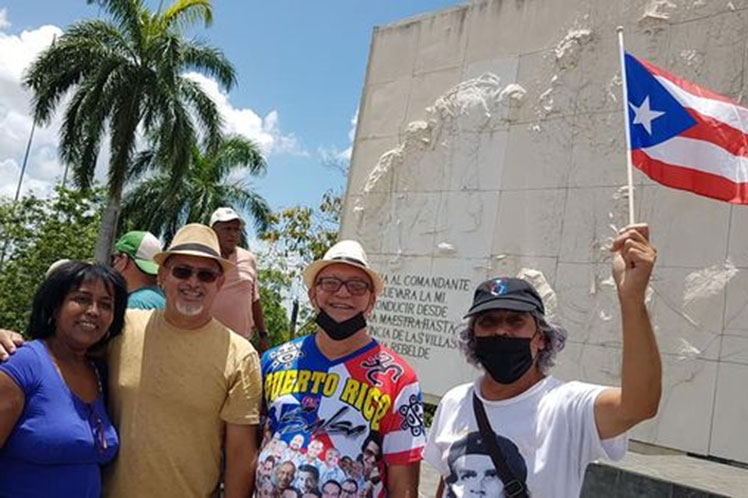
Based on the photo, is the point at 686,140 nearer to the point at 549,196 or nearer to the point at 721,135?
the point at 721,135

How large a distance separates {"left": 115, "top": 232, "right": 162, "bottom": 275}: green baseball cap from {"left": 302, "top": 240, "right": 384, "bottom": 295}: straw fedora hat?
1.01 metres

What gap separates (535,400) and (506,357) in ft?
0.47

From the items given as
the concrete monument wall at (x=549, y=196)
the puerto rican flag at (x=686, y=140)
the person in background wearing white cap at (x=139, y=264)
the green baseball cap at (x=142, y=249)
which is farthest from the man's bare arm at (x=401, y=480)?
the concrete monument wall at (x=549, y=196)

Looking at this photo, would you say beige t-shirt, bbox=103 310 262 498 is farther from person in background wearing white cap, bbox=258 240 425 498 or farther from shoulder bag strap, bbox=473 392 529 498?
shoulder bag strap, bbox=473 392 529 498

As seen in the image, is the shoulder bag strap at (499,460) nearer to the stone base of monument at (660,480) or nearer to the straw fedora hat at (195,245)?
the straw fedora hat at (195,245)

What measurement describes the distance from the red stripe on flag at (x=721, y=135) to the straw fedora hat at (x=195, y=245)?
6.63ft

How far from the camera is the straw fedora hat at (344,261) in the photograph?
2350 mm

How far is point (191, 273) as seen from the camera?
2445mm

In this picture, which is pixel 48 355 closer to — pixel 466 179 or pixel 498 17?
pixel 466 179

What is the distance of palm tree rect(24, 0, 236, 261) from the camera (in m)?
15.6

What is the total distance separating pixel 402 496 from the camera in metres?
2.16

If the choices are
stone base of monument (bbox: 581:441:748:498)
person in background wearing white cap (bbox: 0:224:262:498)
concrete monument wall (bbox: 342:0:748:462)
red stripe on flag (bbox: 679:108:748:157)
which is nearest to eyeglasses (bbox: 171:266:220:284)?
person in background wearing white cap (bbox: 0:224:262:498)

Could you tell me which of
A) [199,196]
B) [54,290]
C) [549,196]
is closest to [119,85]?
[199,196]

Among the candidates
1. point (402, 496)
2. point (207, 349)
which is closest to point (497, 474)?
point (402, 496)
